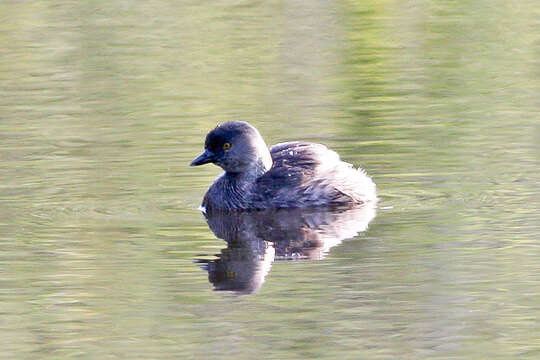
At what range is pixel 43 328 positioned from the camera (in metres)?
8.31

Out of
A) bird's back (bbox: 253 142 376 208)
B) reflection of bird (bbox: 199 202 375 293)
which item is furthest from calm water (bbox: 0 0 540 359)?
bird's back (bbox: 253 142 376 208)

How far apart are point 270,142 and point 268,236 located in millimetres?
3483

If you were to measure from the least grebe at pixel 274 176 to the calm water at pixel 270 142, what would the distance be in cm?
30

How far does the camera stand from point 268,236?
1093cm

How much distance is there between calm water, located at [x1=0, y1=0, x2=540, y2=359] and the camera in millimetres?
8227

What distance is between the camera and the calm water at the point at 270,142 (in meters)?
8.23

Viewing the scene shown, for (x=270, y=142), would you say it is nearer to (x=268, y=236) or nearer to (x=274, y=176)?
(x=274, y=176)

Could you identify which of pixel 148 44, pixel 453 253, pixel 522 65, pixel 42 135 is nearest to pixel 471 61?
pixel 522 65

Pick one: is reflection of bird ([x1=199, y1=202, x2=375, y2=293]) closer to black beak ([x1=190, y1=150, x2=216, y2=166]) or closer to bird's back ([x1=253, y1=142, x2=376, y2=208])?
bird's back ([x1=253, y1=142, x2=376, y2=208])

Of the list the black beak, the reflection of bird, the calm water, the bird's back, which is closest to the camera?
the calm water

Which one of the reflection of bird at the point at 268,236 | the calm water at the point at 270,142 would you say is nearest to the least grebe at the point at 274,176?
the reflection of bird at the point at 268,236

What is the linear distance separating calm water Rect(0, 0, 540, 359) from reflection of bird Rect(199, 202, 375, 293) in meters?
0.03

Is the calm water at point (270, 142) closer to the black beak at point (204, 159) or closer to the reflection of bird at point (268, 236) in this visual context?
the reflection of bird at point (268, 236)

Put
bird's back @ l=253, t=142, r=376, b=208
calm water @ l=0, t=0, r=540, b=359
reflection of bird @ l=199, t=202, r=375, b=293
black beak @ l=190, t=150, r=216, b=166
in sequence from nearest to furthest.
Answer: calm water @ l=0, t=0, r=540, b=359
reflection of bird @ l=199, t=202, r=375, b=293
bird's back @ l=253, t=142, r=376, b=208
black beak @ l=190, t=150, r=216, b=166
